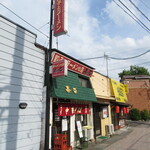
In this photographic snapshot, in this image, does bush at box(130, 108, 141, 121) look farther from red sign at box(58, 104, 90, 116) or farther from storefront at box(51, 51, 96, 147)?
red sign at box(58, 104, 90, 116)

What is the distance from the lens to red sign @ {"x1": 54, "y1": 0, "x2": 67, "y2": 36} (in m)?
7.27

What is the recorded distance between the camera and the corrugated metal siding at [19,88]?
6289 mm

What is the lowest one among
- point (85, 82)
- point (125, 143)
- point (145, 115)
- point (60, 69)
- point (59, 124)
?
point (125, 143)

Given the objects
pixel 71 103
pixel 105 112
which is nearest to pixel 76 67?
pixel 71 103

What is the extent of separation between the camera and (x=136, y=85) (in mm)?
34562

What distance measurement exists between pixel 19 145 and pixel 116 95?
510 inches

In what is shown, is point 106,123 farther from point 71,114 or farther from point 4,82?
point 4,82

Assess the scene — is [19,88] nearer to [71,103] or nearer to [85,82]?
[71,103]

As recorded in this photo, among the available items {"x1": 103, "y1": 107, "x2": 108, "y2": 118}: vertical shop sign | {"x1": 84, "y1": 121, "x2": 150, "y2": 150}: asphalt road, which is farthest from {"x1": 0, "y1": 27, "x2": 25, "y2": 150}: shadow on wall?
{"x1": 103, "y1": 107, "x2": 108, "y2": 118}: vertical shop sign

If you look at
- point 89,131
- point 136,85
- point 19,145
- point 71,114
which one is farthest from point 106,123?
point 136,85

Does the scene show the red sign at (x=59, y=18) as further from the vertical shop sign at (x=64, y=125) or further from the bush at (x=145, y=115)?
the bush at (x=145, y=115)

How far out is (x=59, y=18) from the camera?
7.56 metres

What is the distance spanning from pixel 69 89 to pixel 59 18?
407cm

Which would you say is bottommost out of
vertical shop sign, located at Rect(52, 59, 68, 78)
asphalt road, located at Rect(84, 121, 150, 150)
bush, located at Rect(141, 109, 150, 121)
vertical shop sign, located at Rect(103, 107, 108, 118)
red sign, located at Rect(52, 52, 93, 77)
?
asphalt road, located at Rect(84, 121, 150, 150)
